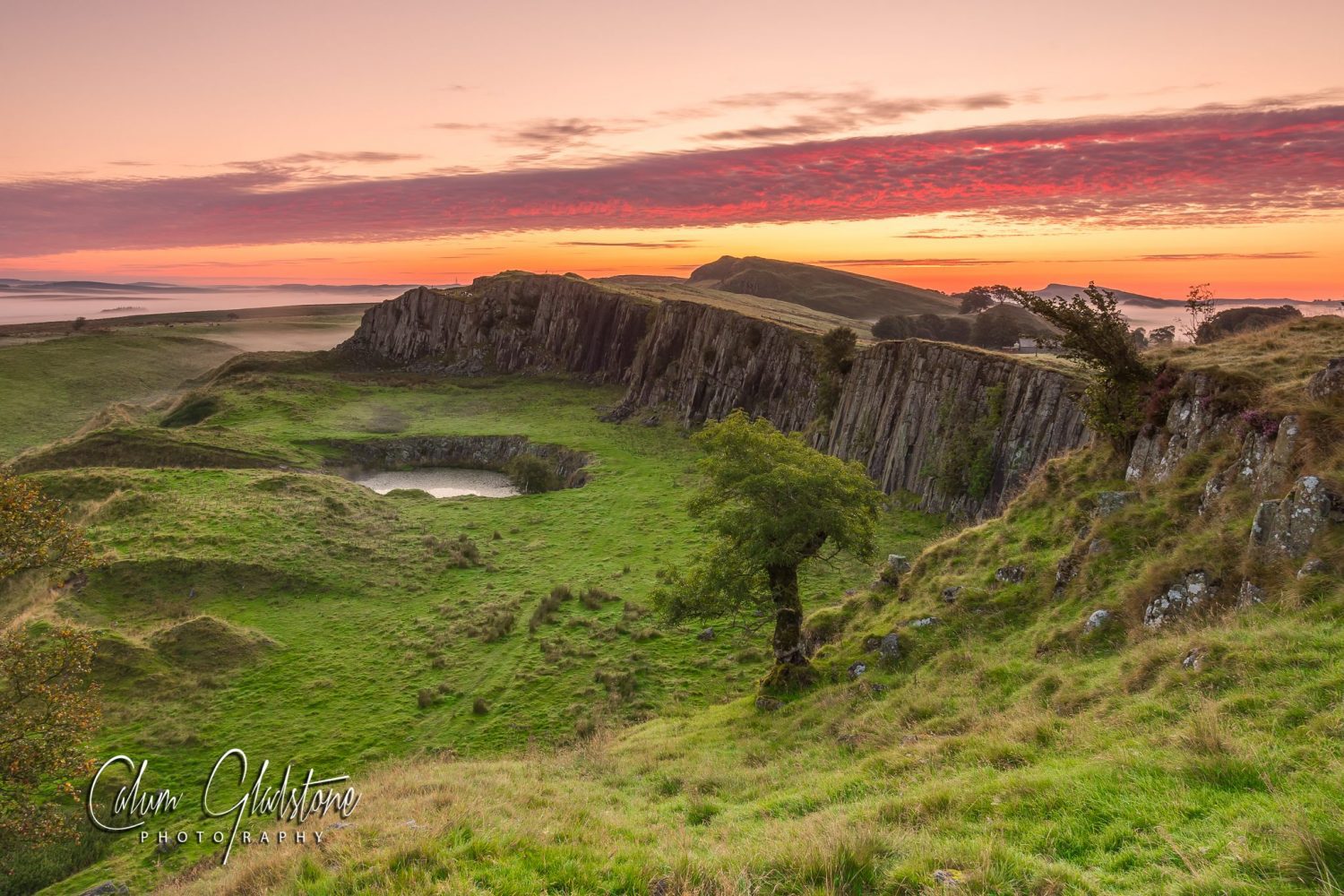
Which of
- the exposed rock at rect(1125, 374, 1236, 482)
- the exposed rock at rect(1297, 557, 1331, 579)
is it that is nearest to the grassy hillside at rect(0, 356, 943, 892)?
the exposed rock at rect(1125, 374, 1236, 482)

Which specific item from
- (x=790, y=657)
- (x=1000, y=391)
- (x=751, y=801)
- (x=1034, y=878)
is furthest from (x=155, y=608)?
(x=1000, y=391)

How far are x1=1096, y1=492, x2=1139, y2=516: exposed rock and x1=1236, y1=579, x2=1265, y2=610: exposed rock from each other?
544 cm

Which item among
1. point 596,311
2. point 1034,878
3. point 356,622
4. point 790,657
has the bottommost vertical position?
point 356,622

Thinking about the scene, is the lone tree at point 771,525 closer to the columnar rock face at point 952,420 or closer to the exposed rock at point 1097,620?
the exposed rock at point 1097,620

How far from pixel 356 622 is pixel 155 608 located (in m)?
9.93

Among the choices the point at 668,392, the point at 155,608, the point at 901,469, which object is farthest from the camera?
the point at 668,392

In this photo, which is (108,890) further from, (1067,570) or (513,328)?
(513,328)

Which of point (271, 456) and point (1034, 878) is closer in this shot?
point (1034, 878)

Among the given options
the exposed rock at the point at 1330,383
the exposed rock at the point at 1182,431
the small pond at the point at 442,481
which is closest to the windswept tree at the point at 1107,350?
the exposed rock at the point at 1182,431

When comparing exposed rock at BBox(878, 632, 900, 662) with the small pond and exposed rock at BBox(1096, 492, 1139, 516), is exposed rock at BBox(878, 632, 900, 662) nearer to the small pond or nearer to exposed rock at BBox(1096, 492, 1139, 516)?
exposed rock at BBox(1096, 492, 1139, 516)

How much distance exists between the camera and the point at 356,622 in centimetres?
3612

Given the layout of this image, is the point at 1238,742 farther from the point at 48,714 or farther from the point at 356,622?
the point at 356,622

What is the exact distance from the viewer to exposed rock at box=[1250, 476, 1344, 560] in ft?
45.9

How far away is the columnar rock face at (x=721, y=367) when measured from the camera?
73.1 metres
